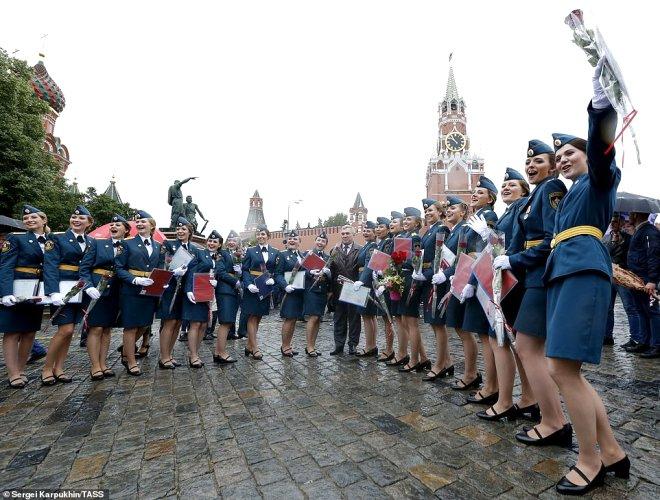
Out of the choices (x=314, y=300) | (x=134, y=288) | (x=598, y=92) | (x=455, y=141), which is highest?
(x=455, y=141)

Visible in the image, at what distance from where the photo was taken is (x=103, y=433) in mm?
3242

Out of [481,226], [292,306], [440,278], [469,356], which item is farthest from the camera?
[292,306]

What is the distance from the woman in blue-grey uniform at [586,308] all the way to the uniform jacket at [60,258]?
Result: 5.76 m

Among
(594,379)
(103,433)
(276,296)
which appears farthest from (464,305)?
(276,296)

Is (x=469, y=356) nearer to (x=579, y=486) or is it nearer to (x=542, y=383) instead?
(x=542, y=383)

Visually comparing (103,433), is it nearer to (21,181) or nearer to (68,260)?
(68,260)

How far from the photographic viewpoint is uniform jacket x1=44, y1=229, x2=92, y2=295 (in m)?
4.90

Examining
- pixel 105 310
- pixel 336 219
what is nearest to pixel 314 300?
pixel 105 310

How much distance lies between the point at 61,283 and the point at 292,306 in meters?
3.55

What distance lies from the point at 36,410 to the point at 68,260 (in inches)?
84.6

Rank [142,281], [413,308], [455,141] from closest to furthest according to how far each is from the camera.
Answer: [142,281], [413,308], [455,141]

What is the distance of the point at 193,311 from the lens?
5941mm

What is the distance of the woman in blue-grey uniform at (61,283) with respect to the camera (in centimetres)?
489

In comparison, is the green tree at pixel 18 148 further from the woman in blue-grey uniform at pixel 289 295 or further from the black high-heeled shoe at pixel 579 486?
the black high-heeled shoe at pixel 579 486
